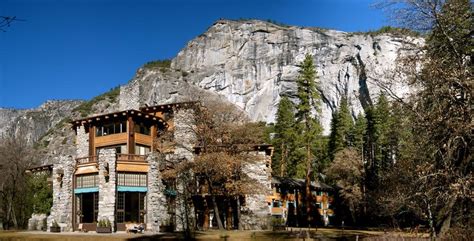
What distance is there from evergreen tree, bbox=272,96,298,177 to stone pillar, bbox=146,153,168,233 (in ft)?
105

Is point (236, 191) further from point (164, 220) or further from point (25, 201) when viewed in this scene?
point (25, 201)

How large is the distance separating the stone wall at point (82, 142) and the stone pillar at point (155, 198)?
28.0ft

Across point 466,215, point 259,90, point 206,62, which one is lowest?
point 466,215

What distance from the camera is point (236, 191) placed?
36781 mm

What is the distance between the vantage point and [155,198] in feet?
128

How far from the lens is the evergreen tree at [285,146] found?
2776 inches

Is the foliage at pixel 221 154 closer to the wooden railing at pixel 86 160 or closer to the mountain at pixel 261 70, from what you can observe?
the wooden railing at pixel 86 160

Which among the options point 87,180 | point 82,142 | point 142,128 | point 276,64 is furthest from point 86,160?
point 276,64

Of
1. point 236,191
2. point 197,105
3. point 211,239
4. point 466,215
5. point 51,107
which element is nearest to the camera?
point 466,215

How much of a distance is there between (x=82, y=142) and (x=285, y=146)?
3679 centimetres

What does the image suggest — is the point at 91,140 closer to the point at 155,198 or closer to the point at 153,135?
the point at 153,135

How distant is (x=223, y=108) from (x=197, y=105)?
305 cm

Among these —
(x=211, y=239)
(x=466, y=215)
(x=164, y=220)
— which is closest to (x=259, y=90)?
(x=164, y=220)

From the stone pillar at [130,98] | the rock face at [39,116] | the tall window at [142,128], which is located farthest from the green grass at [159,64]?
the tall window at [142,128]
